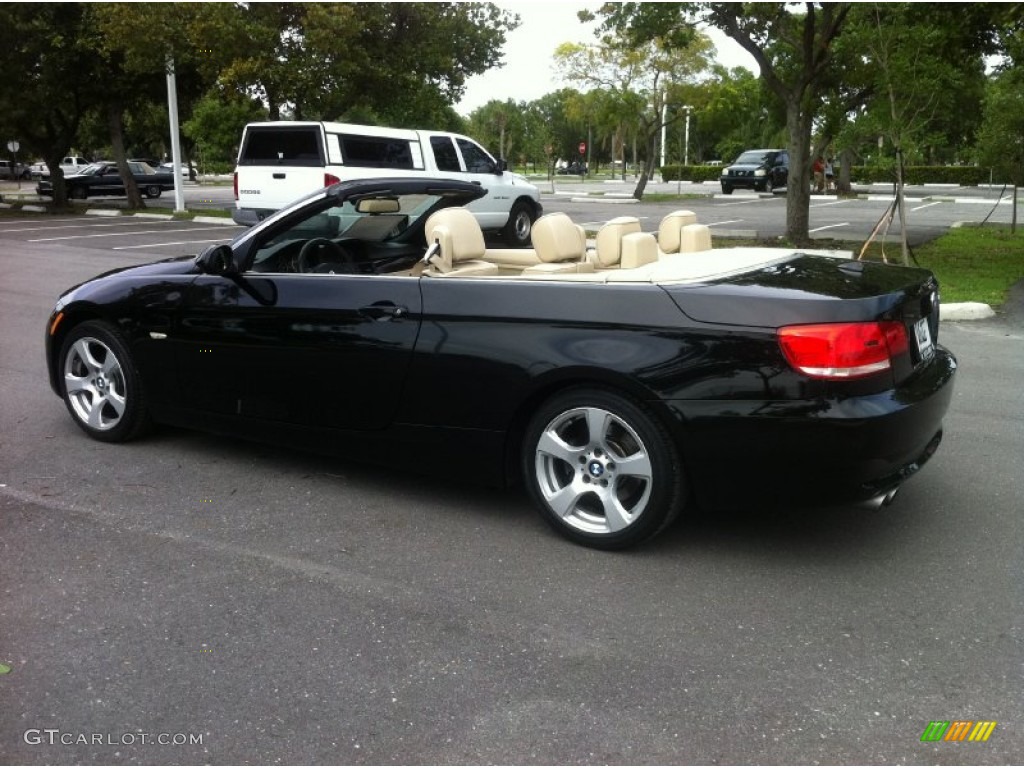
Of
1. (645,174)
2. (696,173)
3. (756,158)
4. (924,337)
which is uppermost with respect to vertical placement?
(696,173)

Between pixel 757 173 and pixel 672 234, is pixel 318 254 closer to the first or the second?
pixel 672 234

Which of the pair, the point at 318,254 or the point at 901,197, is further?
the point at 901,197

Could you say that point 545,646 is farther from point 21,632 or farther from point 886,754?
point 21,632

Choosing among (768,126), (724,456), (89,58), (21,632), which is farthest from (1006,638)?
(768,126)

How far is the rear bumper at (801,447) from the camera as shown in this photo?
342 centimetres

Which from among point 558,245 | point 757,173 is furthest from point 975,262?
point 757,173

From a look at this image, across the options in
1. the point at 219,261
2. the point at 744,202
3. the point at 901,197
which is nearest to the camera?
the point at 219,261

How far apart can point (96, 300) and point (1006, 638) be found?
4.61 metres

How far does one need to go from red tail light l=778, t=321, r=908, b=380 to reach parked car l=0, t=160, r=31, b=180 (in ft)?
208

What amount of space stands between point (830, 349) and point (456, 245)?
1816 mm

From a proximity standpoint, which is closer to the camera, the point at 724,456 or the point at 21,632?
the point at 21,632

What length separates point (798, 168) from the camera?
15922 mm

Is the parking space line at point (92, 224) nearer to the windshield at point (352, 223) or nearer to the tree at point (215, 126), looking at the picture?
the windshield at point (352, 223)

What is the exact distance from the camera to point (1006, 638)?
126 inches
